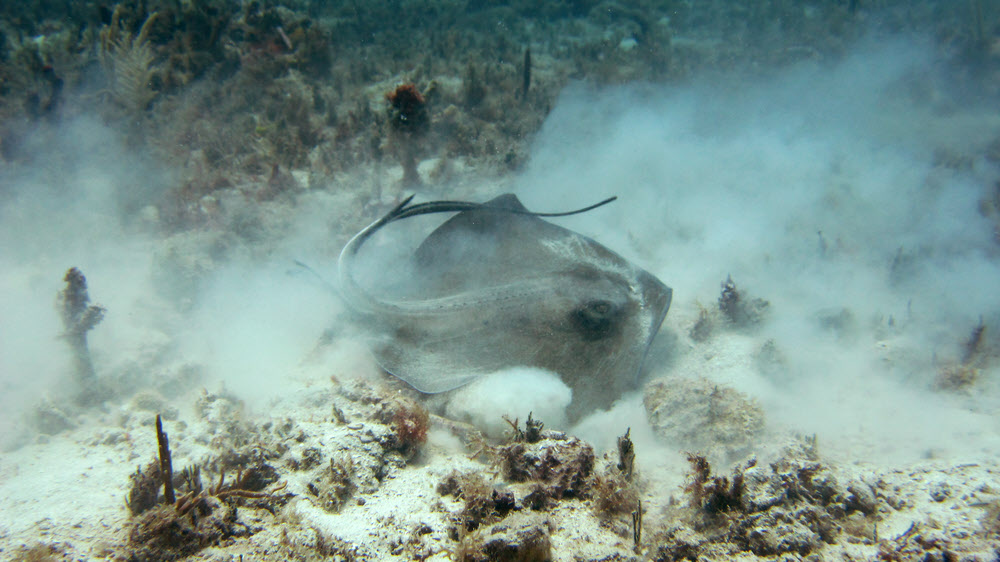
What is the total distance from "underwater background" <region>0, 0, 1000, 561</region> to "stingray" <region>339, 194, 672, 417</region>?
9.9 inches

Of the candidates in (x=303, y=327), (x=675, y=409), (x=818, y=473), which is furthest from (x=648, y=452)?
(x=303, y=327)

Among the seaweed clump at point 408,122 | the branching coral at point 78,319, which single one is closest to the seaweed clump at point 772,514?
the branching coral at point 78,319

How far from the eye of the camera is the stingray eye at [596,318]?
3.52 metres

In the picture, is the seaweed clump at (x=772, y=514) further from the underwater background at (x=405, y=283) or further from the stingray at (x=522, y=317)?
the stingray at (x=522, y=317)

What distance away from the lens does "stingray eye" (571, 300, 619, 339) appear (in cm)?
352

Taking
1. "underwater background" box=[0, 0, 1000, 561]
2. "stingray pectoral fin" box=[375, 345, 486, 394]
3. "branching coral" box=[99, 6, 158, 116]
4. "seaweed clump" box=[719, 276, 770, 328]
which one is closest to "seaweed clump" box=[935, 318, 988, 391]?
"underwater background" box=[0, 0, 1000, 561]

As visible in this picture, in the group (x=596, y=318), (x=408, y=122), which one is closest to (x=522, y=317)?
(x=596, y=318)

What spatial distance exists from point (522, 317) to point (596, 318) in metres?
0.64

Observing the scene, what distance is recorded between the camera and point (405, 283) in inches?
169

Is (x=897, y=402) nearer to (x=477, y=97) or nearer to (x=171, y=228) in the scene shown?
(x=477, y=97)

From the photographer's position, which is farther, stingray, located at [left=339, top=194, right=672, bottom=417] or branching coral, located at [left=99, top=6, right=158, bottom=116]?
branching coral, located at [left=99, top=6, right=158, bottom=116]

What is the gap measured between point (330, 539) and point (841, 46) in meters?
17.0

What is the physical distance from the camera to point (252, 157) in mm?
6402

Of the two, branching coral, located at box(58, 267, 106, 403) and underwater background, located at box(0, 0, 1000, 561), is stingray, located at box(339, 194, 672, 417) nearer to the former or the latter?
underwater background, located at box(0, 0, 1000, 561)
